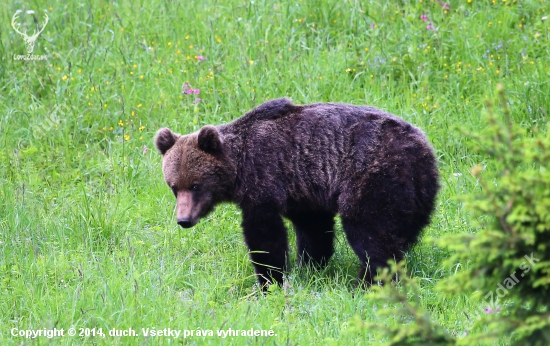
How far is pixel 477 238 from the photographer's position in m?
2.81

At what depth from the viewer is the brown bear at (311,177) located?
572 cm

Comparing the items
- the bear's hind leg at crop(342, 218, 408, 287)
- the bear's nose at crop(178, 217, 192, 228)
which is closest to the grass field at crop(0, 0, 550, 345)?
the bear's hind leg at crop(342, 218, 408, 287)

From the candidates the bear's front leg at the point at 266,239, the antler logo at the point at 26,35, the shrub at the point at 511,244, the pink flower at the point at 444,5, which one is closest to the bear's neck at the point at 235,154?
the bear's front leg at the point at 266,239

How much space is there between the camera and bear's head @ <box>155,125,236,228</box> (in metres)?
6.10

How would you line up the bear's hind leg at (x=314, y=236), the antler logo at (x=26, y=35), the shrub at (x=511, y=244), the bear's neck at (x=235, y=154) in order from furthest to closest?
1. the antler logo at (x=26, y=35)
2. the bear's hind leg at (x=314, y=236)
3. the bear's neck at (x=235, y=154)
4. the shrub at (x=511, y=244)

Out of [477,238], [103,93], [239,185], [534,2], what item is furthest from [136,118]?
[477,238]

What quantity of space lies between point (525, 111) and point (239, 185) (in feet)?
11.9

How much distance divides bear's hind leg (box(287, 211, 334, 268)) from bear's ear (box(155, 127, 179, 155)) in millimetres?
1230

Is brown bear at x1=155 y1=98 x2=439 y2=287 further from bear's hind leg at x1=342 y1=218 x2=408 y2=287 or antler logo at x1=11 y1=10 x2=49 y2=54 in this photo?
antler logo at x1=11 y1=10 x2=49 y2=54

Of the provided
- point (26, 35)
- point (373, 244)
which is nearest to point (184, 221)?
point (373, 244)

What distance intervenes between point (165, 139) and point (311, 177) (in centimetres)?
133

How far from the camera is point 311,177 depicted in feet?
20.1

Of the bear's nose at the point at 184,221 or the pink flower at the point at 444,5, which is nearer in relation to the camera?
the bear's nose at the point at 184,221

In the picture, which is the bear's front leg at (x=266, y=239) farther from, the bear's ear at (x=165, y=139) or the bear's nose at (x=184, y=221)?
the bear's ear at (x=165, y=139)
